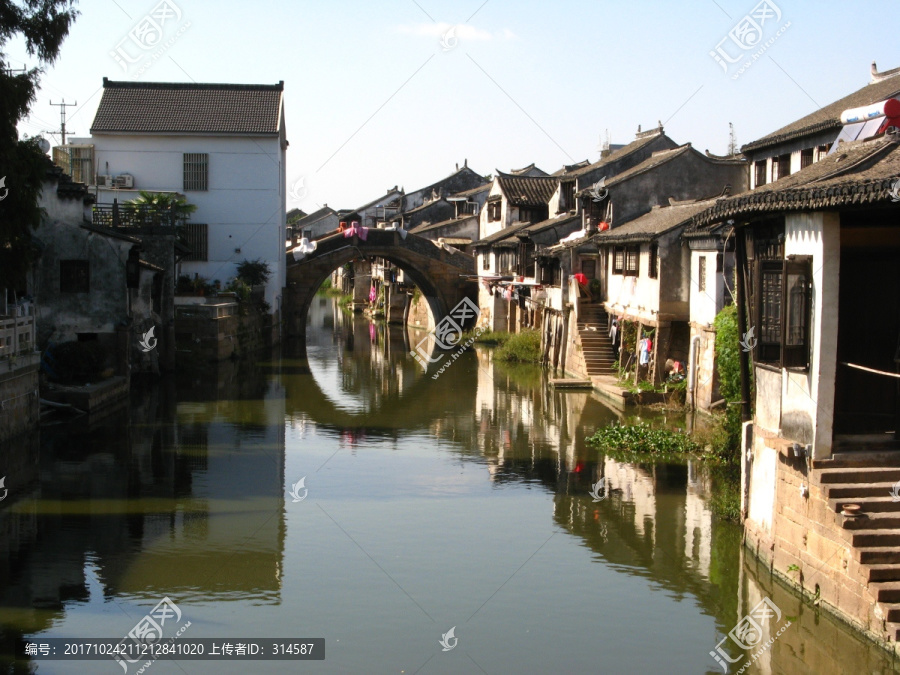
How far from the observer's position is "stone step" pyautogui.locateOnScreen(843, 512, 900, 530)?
9539 millimetres

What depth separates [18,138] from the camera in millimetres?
16406

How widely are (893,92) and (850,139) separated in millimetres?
9096

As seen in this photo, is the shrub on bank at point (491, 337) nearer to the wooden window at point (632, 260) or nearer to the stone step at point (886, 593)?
the wooden window at point (632, 260)

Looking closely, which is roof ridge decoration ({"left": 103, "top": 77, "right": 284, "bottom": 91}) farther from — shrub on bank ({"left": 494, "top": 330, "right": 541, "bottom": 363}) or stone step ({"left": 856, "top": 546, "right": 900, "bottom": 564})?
stone step ({"left": 856, "top": 546, "right": 900, "bottom": 564})

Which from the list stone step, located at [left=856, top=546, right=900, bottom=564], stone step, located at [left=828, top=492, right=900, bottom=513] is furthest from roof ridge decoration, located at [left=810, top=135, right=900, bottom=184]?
stone step, located at [left=856, top=546, right=900, bottom=564]

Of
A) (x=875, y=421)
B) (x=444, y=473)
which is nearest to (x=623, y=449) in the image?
(x=444, y=473)

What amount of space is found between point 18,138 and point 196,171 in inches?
949

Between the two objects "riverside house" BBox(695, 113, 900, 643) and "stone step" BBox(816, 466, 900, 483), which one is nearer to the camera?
"riverside house" BBox(695, 113, 900, 643)

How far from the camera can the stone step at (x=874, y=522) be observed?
9.54 meters

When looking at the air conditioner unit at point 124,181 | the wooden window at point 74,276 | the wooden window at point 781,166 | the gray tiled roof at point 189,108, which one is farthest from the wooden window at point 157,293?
the wooden window at point 781,166

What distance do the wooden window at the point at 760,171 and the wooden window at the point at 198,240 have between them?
74.6 ft

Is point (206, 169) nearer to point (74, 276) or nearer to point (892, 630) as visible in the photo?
point (74, 276)

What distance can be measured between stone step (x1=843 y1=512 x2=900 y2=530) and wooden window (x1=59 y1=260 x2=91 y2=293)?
67.8 feet

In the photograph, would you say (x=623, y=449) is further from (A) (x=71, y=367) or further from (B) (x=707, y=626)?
(A) (x=71, y=367)
